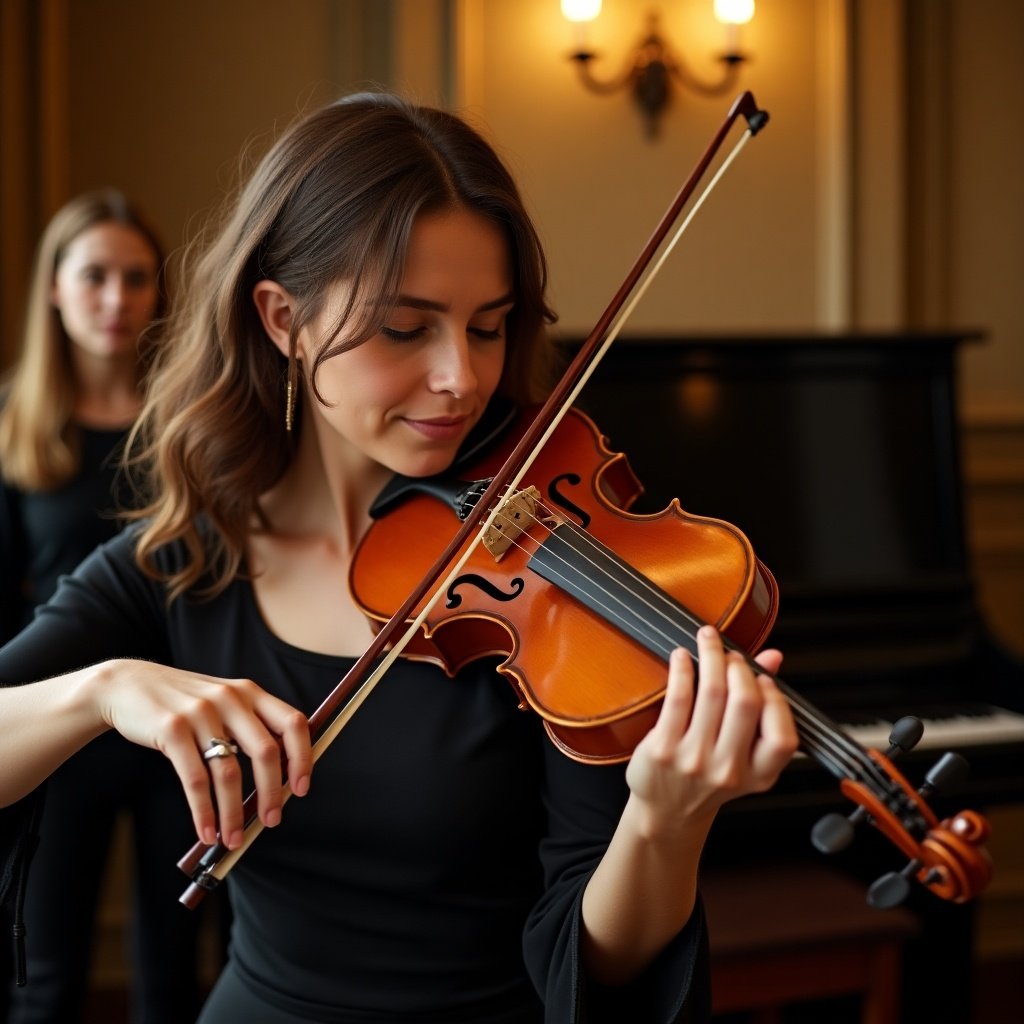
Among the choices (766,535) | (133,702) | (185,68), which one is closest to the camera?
(133,702)

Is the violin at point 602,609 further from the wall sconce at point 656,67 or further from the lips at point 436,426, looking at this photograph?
the wall sconce at point 656,67

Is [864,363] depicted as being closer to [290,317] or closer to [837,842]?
[290,317]

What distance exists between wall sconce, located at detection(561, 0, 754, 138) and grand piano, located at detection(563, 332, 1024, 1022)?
0.76 metres

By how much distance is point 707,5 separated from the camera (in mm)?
2645

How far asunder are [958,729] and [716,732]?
136 centimetres

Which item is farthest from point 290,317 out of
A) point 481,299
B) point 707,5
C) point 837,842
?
point 707,5

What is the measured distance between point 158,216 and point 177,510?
159 cm

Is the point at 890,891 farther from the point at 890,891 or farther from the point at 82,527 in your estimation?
the point at 82,527

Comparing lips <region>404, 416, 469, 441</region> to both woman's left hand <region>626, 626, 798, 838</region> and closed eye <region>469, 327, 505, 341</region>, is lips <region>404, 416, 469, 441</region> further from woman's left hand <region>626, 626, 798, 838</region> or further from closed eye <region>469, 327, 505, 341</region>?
woman's left hand <region>626, 626, 798, 838</region>

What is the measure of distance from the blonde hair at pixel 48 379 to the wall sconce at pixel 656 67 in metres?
1.02

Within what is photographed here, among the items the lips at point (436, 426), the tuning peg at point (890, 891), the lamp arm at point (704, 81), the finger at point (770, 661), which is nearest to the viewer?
the tuning peg at point (890, 891)

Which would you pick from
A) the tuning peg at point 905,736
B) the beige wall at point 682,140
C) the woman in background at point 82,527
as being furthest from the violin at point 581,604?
the beige wall at point 682,140

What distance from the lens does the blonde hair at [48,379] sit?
2.12m

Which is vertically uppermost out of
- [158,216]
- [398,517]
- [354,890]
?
[158,216]
